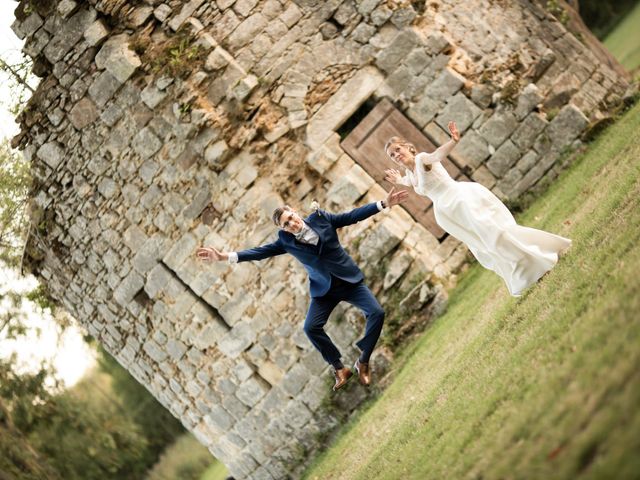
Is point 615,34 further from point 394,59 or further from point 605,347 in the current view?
point 605,347

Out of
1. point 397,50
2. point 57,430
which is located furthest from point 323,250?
point 57,430

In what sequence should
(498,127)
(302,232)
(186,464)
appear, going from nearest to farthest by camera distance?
(302,232) → (498,127) → (186,464)

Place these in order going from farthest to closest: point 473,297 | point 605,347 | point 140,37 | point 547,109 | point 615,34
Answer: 1. point 615,34
2. point 547,109
3. point 140,37
4. point 473,297
5. point 605,347

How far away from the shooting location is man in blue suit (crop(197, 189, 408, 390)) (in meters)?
6.81

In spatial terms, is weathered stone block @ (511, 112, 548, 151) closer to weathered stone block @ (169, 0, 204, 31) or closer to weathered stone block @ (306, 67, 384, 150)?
weathered stone block @ (306, 67, 384, 150)

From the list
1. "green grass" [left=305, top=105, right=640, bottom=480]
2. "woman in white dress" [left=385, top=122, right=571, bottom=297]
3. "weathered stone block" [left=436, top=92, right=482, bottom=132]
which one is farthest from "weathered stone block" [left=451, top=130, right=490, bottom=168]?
"woman in white dress" [left=385, top=122, right=571, bottom=297]

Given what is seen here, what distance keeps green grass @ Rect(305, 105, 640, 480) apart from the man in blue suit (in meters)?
0.88

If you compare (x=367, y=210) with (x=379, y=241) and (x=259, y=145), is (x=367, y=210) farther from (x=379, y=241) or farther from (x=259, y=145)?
(x=259, y=145)

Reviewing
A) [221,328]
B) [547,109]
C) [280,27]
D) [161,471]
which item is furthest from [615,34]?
[161,471]

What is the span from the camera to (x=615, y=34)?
69.2 ft

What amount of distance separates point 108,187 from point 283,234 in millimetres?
3547

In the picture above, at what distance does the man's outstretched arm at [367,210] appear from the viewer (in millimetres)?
6430

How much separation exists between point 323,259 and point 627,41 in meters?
14.6

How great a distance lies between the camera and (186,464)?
21.4 meters
